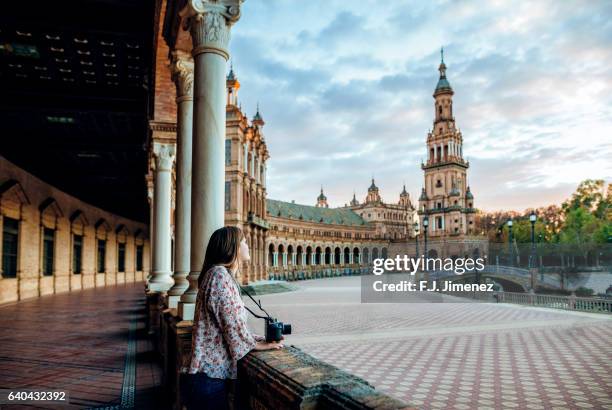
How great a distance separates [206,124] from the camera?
5.41m

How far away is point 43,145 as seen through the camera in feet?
54.0

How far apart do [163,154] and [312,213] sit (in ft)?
262

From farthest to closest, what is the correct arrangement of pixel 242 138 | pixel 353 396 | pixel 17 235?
1. pixel 242 138
2. pixel 17 235
3. pixel 353 396

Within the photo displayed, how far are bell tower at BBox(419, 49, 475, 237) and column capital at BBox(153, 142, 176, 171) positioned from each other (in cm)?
8886

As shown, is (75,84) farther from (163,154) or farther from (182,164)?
(182,164)

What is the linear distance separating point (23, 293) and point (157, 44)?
15.4m

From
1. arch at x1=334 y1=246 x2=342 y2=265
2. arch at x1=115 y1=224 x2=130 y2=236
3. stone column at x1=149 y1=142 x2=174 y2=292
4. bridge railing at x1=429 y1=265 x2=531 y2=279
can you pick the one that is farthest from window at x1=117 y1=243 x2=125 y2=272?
arch at x1=334 y1=246 x2=342 y2=265

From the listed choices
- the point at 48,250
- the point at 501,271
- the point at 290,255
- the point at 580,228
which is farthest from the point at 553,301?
the point at 290,255

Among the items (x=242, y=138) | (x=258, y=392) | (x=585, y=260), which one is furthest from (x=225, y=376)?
(x=585, y=260)

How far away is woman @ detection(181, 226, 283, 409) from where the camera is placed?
2.89m

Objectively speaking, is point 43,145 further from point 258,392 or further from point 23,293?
point 258,392

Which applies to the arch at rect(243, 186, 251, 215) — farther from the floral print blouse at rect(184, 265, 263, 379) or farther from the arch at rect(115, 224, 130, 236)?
the floral print blouse at rect(184, 265, 263, 379)

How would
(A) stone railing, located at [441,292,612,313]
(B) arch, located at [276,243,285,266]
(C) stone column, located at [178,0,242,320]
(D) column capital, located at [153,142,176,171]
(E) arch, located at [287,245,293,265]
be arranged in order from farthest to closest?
1. (E) arch, located at [287,245,293,265]
2. (B) arch, located at [276,243,285,266]
3. (A) stone railing, located at [441,292,612,313]
4. (D) column capital, located at [153,142,176,171]
5. (C) stone column, located at [178,0,242,320]

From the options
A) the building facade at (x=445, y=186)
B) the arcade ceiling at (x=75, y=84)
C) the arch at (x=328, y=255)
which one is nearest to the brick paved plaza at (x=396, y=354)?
the arcade ceiling at (x=75, y=84)
